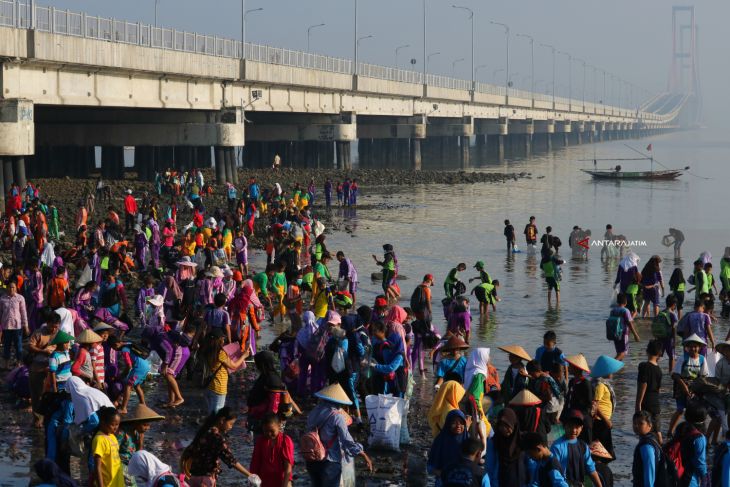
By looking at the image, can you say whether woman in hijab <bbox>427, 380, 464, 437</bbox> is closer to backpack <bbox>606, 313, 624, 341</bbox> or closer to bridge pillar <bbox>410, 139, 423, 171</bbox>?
backpack <bbox>606, 313, 624, 341</bbox>

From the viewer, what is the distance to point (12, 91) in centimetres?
3459

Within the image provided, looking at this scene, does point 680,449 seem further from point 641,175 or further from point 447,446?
point 641,175

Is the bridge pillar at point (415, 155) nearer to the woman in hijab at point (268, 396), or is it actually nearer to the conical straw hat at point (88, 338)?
the conical straw hat at point (88, 338)

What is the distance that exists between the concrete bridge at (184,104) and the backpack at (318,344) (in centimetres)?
2205

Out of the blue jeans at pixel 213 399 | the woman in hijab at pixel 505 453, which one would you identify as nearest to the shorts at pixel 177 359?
the blue jeans at pixel 213 399

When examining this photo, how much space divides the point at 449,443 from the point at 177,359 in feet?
19.4

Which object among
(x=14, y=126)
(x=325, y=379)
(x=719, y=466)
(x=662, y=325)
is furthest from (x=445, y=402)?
(x=14, y=126)

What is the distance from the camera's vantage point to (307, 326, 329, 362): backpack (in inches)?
545

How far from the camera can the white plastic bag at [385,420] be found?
12.3 metres

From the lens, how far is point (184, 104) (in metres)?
48.8

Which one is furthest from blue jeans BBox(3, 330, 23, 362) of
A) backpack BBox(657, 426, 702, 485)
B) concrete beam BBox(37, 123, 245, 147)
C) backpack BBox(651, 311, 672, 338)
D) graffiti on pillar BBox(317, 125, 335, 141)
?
graffiti on pillar BBox(317, 125, 335, 141)

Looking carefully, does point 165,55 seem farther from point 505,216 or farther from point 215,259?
point 215,259

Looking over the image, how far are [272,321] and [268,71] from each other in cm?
3802

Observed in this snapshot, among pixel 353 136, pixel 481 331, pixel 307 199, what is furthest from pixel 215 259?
pixel 353 136
